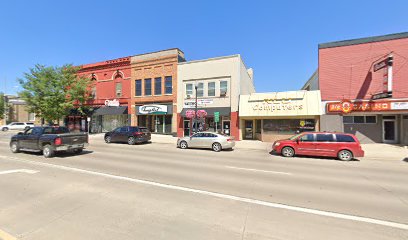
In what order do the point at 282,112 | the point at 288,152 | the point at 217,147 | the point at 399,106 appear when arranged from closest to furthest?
the point at 288,152, the point at 217,147, the point at 399,106, the point at 282,112

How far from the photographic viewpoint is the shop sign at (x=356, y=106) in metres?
16.5

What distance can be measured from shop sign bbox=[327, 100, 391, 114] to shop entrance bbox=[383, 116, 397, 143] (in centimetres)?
159

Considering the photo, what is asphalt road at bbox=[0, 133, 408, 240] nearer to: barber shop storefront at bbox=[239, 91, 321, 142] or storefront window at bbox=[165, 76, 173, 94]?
barber shop storefront at bbox=[239, 91, 321, 142]

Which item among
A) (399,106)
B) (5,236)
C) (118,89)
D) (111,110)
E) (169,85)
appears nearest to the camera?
(5,236)

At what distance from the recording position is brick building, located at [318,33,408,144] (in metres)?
16.5

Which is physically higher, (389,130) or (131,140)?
(389,130)

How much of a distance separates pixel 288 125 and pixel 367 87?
7330 millimetres

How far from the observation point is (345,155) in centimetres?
1122

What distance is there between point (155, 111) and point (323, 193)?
2054 centimetres

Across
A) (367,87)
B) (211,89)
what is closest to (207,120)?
(211,89)

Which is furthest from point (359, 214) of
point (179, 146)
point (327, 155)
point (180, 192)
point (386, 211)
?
point (179, 146)

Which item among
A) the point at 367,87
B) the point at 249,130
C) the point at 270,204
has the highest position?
the point at 367,87

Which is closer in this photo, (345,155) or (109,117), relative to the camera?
(345,155)

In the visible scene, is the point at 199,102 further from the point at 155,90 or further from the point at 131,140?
the point at 131,140
